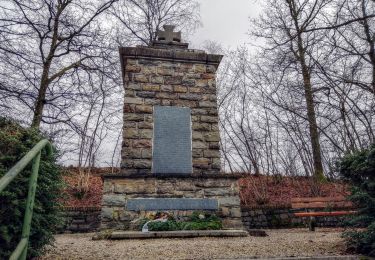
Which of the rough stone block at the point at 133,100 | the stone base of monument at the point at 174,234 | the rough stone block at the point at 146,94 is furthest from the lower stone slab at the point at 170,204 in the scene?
the rough stone block at the point at 146,94

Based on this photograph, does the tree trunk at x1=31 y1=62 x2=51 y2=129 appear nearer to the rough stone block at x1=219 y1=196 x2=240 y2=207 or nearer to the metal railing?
the rough stone block at x1=219 y1=196 x2=240 y2=207

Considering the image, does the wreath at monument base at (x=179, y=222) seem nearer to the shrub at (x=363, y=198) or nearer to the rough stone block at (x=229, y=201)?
the rough stone block at (x=229, y=201)

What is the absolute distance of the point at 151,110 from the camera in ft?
22.2

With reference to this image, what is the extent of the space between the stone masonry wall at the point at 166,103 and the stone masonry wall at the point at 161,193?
316 mm

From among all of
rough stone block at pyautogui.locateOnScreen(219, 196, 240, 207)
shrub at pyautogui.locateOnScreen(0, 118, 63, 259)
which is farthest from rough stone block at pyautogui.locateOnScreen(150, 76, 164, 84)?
shrub at pyautogui.locateOnScreen(0, 118, 63, 259)

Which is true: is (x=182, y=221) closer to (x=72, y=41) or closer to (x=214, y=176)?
(x=214, y=176)

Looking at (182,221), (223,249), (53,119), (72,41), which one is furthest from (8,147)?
(72,41)

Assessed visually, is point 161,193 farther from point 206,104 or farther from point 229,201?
point 206,104

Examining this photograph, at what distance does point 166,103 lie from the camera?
693cm

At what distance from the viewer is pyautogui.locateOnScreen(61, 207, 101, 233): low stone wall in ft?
27.7

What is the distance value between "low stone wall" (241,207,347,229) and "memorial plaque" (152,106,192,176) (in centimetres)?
338

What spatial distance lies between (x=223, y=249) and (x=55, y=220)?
6.27 ft

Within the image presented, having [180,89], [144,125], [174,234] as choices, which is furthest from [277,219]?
[144,125]

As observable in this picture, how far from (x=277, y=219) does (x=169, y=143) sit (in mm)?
4184
